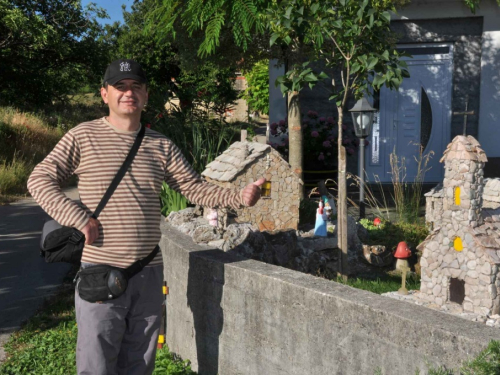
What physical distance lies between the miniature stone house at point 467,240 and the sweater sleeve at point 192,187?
1.86 m

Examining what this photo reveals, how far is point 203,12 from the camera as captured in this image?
23.6ft

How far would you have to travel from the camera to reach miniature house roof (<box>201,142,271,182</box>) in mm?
6391

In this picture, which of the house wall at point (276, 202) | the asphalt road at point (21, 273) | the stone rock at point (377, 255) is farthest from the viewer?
the stone rock at point (377, 255)

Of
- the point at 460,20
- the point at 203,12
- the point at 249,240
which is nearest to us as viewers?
the point at 249,240

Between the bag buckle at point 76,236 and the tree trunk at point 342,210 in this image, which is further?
the tree trunk at point 342,210

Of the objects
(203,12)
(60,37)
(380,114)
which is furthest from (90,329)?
(60,37)

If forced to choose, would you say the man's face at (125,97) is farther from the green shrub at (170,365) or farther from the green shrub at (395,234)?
the green shrub at (395,234)

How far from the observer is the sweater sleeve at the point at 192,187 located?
365 centimetres

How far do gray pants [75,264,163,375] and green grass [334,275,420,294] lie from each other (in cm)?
255

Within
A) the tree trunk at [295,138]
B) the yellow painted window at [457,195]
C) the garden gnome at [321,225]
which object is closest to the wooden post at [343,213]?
the garden gnome at [321,225]

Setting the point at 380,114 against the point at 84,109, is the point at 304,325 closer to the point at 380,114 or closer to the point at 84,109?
the point at 380,114

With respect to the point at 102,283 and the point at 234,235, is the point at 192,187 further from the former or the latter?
the point at 234,235

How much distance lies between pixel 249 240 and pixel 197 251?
59.3 inches

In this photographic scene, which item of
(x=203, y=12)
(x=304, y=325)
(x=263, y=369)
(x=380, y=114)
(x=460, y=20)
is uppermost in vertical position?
(x=460, y=20)
